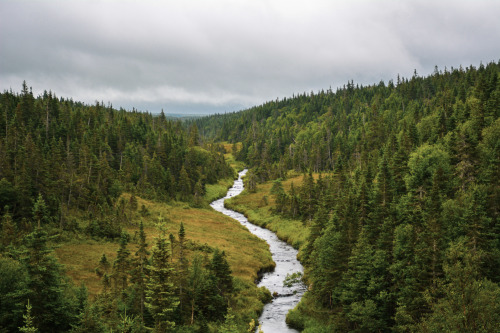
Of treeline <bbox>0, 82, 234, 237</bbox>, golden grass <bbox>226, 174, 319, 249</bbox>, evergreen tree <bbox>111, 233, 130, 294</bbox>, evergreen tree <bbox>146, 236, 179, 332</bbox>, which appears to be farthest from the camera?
golden grass <bbox>226, 174, 319, 249</bbox>

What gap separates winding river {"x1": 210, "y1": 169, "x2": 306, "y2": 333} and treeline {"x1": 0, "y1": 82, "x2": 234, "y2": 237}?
31.6 m

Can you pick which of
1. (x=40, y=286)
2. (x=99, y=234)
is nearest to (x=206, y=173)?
(x=99, y=234)

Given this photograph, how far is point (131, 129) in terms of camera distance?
145 meters

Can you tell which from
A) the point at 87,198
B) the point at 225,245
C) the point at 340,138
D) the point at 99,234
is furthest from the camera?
the point at 340,138

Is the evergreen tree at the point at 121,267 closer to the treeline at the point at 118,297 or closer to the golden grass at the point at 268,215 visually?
the treeline at the point at 118,297

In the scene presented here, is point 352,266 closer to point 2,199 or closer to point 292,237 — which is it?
point 292,237

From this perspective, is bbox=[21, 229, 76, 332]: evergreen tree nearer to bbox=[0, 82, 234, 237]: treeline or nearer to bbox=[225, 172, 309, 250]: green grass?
bbox=[0, 82, 234, 237]: treeline

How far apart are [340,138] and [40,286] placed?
158m

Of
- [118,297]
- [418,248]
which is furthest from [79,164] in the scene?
[418,248]

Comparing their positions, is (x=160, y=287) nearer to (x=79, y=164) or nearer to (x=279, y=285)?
(x=279, y=285)

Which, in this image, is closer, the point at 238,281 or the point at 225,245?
the point at 238,281

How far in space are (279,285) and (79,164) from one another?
2724 inches

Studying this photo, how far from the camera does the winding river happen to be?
41.3 m

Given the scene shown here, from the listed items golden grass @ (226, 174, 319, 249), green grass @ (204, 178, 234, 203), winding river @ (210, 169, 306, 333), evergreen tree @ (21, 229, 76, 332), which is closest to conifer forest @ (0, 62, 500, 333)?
evergreen tree @ (21, 229, 76, 332)
